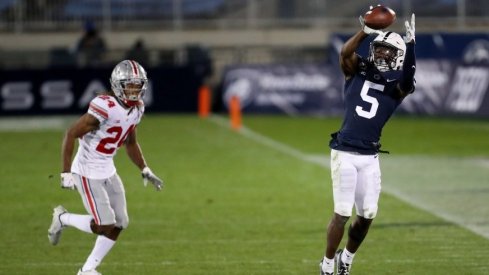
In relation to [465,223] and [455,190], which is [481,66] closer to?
[455,190]

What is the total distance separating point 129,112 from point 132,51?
18976 millimetres

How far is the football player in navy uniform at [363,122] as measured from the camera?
9.23 meters

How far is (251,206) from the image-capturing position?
46.4 ft

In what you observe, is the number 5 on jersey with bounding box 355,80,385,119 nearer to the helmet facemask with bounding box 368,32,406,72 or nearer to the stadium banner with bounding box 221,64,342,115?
the helmet facemask with bounding box 368,32,406,72

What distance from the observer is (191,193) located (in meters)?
15.3

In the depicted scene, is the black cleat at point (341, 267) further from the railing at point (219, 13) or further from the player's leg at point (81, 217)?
the railing at point (219, 13)

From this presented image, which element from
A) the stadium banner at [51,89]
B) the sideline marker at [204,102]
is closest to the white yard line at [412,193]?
the sideline marker at [204,102]

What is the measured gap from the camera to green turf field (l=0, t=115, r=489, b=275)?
10.7 meters

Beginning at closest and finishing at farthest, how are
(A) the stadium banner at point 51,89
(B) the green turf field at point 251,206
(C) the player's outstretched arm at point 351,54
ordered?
(C) the player's outstretched arm at point 351,54 → (B) the green turf field at point 251,206 → (A) the stadium banner at point 51,89

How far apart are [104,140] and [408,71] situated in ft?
8.06

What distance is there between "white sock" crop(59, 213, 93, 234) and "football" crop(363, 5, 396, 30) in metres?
2.76

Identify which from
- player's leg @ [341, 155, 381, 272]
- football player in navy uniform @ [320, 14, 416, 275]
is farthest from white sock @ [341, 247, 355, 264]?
player's leg @ [341, 155, 381, 272]

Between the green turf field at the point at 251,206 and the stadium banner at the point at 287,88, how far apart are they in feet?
13.0

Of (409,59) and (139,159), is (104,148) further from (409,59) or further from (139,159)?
(409,59)
